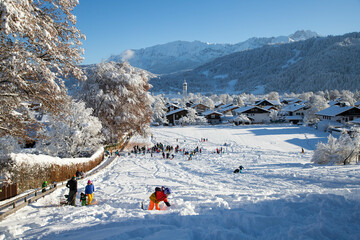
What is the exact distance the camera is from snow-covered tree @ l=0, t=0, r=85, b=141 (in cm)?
561

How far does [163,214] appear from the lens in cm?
657

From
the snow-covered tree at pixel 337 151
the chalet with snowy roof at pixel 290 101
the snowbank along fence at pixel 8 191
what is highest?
the chalet with snowy roof at pixel 290 101

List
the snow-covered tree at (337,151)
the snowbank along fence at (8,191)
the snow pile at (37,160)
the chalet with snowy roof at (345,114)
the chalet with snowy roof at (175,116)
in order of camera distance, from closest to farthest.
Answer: the snowbank along fence at (8,191) → the snow pile at (37,160) → the snow-covered tree at (337,151) → the chalet with snowy roof at (345,114) → the chalet with snowy roof at (175,116)

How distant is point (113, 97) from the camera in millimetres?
25875

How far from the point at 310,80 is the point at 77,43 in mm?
215572

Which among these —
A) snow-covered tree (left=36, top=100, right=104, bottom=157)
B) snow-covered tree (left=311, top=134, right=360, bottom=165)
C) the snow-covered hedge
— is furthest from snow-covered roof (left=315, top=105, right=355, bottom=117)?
the snow-covered hedge

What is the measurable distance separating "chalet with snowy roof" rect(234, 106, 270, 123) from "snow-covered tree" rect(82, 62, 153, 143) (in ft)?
175

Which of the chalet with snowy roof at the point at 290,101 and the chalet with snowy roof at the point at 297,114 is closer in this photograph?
the chalet with snowy roof at the point at 297,114

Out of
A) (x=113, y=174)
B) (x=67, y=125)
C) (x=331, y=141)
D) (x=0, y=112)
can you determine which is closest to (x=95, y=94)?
(x=67, y=125)

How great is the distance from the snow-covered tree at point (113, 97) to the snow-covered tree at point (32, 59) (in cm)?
1800

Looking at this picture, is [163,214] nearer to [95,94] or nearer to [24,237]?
[24,237]

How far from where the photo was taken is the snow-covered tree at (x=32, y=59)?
561cm

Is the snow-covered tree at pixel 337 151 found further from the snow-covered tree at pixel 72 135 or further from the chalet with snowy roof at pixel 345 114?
the chalet with snowy roof at pixel 345 114

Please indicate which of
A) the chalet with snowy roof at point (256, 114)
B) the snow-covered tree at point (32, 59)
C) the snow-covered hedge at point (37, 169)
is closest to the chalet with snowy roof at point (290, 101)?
the chalet with snowy roof at point (256, 114)
